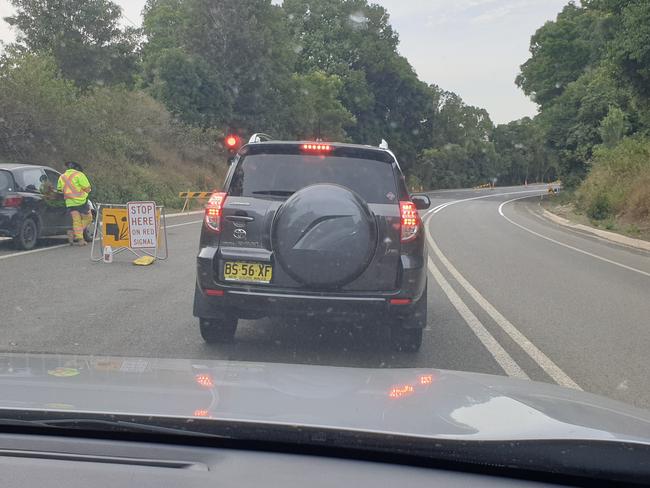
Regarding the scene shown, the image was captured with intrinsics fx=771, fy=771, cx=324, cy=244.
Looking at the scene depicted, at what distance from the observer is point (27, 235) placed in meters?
14.3

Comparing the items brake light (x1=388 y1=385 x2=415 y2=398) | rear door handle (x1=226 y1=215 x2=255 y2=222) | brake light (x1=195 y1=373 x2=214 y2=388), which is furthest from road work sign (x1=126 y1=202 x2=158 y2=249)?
brake light (x1=388 y1=385 x2=415 y2=398)

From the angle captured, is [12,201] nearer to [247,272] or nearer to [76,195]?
[76,195]

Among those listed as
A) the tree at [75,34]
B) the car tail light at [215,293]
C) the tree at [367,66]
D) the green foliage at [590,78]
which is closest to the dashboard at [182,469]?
the car tail light at [215,293]

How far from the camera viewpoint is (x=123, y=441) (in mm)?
2617

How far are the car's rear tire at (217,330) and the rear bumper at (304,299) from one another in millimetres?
444

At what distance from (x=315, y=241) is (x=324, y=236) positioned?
81mm

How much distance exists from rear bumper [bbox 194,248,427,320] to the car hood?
216 centimetres

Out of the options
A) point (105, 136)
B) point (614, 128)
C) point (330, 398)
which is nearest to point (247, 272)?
point (330, 398)

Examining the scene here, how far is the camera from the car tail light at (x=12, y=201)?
13734 mm

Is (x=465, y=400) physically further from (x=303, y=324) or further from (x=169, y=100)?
(x=169, y=100)

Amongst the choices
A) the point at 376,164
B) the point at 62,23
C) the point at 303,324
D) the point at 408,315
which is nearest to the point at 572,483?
the point at 408,315

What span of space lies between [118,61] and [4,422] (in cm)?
4396

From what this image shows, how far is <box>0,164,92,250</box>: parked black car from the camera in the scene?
1377 cm

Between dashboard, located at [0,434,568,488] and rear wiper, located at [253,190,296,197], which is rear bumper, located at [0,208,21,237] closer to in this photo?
rear wiper, located at [253,190,296,197]
